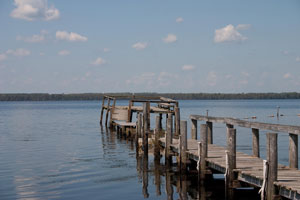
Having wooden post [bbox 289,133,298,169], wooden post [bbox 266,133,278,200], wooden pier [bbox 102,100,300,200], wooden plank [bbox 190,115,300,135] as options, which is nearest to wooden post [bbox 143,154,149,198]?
wooden pier [bbox 102,100,300,200]

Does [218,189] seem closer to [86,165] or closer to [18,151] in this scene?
[86,165]

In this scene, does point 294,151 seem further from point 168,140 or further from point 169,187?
Result: point 168,140

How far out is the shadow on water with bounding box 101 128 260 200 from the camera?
45.9 feet

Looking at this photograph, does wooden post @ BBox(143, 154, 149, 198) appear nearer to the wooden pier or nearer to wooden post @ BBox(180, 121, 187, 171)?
the wooden pier

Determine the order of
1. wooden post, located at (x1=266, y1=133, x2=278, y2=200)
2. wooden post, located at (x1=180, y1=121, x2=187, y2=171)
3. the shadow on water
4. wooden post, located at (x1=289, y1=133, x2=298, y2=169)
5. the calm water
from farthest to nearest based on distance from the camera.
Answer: wooden post, located at (x1=180, y1=121, x2=187, y2=171), the calm water, the shadow on water, wooden post, located at (x1=289, y1=133, x2=298, y2=169), wooden post, located at (x1=266, y1=133, x2=278, y2=200)

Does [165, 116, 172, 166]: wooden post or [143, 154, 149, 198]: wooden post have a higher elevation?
[165, 116, 172, 166]: wooden post

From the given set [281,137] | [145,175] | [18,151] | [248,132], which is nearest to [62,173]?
[145,175]

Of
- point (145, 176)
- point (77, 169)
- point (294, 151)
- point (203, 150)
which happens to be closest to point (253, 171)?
point (294, 151)

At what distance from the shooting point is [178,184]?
15.7 m

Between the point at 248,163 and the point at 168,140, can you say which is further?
the point at 168,140

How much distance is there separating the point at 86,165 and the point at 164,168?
3730 mm

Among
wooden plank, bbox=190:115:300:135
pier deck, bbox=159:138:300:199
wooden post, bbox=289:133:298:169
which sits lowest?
pier deck, bbox=159:138:300:199

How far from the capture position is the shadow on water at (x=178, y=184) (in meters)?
14.0

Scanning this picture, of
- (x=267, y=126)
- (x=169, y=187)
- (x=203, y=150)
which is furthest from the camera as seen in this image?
(x=169, y=187)
